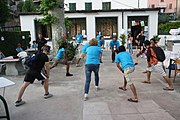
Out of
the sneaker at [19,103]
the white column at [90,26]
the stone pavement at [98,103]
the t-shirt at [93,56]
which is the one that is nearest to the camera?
the stone pavement at [98,103]

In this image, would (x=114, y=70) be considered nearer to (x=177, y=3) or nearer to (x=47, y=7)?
(x=47, y=7)

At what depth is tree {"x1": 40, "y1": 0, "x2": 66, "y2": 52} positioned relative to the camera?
11.4 m

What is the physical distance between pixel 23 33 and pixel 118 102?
14.2m

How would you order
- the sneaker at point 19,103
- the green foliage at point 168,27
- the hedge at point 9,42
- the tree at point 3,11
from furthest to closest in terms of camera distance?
the green foliage at point 168,27 < the hedge at point 9,42 < the tree at point 3,11 < the sneaker at point 19,103

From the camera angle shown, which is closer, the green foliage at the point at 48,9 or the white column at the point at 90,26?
the green foliage at the point at 48,9

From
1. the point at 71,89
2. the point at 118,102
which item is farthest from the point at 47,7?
the point at 118,102

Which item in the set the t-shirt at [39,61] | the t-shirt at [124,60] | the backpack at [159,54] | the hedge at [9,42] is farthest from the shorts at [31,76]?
the hedge at [9,42]

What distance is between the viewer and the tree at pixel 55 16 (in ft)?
37.4

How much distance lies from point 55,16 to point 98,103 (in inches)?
300

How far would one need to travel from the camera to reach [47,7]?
11477mm

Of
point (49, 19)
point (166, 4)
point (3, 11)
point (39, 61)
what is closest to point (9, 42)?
point (3, 11)

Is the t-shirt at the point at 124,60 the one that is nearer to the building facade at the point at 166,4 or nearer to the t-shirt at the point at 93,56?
the t-shirt at the point at 93,56

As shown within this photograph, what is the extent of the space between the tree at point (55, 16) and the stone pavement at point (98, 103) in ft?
16.5

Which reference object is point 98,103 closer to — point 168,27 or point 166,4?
point 168,27
